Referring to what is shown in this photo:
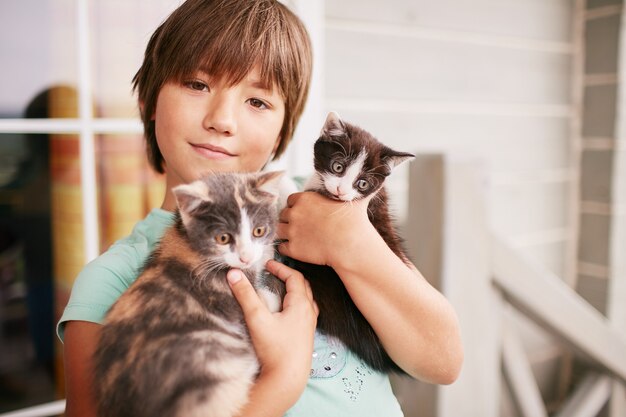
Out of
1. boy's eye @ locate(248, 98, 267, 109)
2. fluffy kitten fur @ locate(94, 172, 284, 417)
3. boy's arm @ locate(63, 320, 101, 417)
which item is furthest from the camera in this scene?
boy's eye @ locate(248, 98, 267, 109)

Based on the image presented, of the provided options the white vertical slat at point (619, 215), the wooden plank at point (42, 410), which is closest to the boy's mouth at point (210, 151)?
Answer: the wooden plank at point (42, 410)

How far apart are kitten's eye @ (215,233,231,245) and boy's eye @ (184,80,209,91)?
31 cm

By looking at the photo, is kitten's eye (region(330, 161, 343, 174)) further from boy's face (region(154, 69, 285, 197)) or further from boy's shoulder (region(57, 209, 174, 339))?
boy's shoulder (region(57, 209, 174, 339))

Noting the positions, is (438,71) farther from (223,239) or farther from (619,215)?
(223,239)

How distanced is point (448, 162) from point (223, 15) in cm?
74

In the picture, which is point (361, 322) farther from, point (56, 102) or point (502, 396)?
point (502, 396)

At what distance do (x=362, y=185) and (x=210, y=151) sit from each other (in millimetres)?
284

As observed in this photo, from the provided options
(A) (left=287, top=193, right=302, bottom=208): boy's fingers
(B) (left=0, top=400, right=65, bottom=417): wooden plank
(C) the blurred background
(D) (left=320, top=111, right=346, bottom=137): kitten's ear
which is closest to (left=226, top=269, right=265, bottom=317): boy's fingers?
(A) (left=287, top=193, right=302, bottom=208): boy's fingers

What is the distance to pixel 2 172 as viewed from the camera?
1.40 metres

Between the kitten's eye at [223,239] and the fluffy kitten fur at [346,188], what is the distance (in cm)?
19

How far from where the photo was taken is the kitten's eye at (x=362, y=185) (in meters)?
0.95

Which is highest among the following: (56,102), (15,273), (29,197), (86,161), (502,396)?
(56,102)

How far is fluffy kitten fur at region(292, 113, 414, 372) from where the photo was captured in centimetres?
92

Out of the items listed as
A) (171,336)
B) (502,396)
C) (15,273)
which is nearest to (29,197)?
(15,273)
